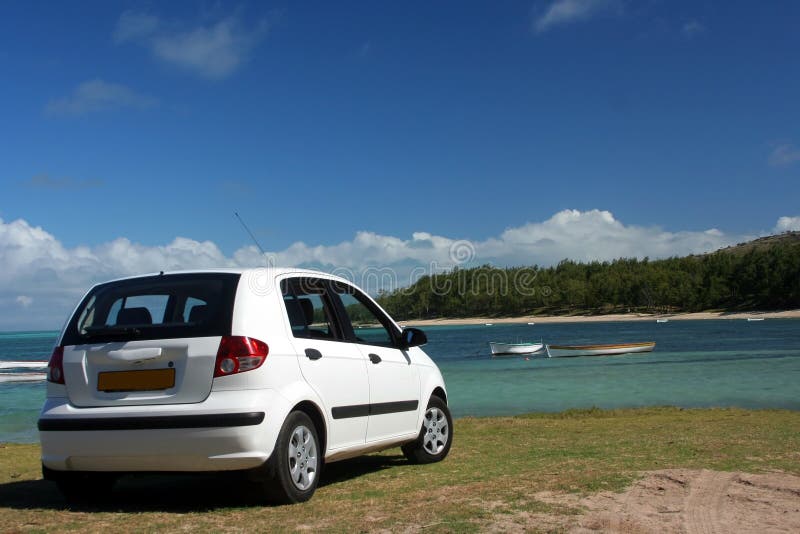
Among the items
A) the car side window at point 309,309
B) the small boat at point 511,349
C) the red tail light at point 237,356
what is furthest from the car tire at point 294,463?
the small boat at point 511,349

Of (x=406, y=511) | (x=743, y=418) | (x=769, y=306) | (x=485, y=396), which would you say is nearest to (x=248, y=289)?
(x=406, y=511)

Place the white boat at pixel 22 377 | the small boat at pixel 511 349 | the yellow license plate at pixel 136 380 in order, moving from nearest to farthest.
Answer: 1. the yellow license plate at pixel 136 380
2. the white boat at pixel 22 377
3. the small boat at pixel 511 349

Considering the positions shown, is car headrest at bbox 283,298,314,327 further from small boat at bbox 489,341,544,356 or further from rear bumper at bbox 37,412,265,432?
small boat at bbox 489,341,544,356

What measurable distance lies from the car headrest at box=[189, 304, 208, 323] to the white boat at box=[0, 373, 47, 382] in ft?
145

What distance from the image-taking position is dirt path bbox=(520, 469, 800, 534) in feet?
17.9

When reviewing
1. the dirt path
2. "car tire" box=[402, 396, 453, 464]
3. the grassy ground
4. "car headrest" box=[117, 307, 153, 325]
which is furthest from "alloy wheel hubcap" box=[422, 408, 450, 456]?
"car headrest" box=[117, 307, 153, 325]

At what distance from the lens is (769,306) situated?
15050 centimetres

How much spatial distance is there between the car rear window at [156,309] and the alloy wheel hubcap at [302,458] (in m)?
1.09

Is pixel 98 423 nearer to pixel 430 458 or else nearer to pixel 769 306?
pixel 430 458

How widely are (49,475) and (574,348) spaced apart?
61.2m

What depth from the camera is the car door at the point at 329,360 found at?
6.99m

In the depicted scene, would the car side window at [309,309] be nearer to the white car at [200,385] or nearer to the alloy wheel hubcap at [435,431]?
the white car at [200,385]

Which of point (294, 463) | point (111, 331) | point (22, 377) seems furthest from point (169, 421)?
point (22, 377)

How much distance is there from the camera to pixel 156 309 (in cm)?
705
